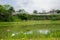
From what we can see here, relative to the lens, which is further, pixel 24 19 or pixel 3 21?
pixel 24 19

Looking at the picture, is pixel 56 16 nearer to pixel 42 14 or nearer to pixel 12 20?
pixel 42 14

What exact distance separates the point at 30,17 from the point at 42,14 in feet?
3.78

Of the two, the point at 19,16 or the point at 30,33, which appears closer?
the point at 30,33

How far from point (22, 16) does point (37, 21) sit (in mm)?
1421

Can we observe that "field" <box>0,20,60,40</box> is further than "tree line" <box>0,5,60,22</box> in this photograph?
No

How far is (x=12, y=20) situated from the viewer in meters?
18.2

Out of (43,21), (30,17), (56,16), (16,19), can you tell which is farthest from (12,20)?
(56,16)

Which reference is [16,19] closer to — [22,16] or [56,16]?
[22,16]

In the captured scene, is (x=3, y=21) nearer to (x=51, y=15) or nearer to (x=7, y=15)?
(x=7, y=15)

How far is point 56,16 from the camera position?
1825 centimetres

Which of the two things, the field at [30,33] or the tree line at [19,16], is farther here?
the tree line at [19,16]

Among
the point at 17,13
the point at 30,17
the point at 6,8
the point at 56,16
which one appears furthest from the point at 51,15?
the point at 6,8

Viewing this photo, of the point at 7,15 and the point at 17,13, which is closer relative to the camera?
the point at 7,15

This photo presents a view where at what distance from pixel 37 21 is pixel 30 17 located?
733 millimetres
